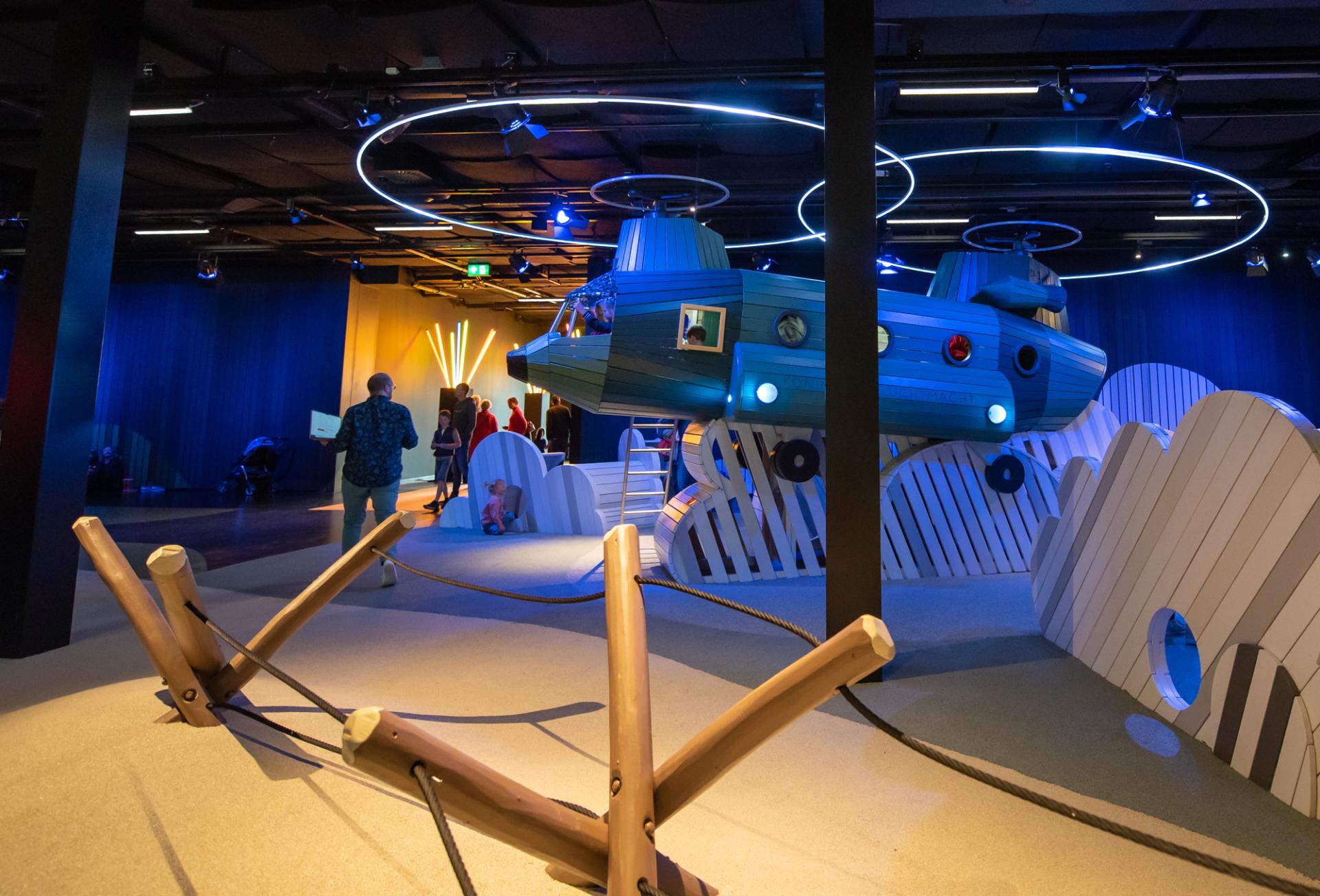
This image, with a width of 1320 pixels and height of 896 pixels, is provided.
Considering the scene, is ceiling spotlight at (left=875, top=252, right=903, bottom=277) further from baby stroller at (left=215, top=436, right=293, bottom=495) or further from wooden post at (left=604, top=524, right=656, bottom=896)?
baby stroller at (left=215, top=436, right=293, bottom=495)

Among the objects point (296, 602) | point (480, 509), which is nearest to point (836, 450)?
point (296, 602)

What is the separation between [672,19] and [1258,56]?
4687 millimetres

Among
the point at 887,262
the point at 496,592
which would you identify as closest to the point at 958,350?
the point at 887,262

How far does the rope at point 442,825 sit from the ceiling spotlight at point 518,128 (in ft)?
20.5

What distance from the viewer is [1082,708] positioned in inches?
124

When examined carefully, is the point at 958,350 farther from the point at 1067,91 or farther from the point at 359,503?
the point at 359,503

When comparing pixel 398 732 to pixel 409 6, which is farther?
pixel 409 6

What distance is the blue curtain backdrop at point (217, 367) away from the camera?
14.4m

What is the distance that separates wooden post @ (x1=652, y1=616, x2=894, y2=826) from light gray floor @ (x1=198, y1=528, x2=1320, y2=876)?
1.64 m

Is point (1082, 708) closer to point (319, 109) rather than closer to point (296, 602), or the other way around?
point (296, 602)

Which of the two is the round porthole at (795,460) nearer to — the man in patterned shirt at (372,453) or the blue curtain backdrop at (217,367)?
the man in patterned shirt at (372,453)

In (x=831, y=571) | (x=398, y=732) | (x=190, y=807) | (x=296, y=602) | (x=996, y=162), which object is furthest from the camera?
(x=996, y=162)

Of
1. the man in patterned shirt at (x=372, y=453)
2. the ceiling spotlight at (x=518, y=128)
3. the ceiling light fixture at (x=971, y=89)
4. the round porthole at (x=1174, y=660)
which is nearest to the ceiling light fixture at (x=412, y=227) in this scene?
the ceiling spotlight at (x=518, y=128)

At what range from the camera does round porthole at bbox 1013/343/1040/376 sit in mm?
6812
